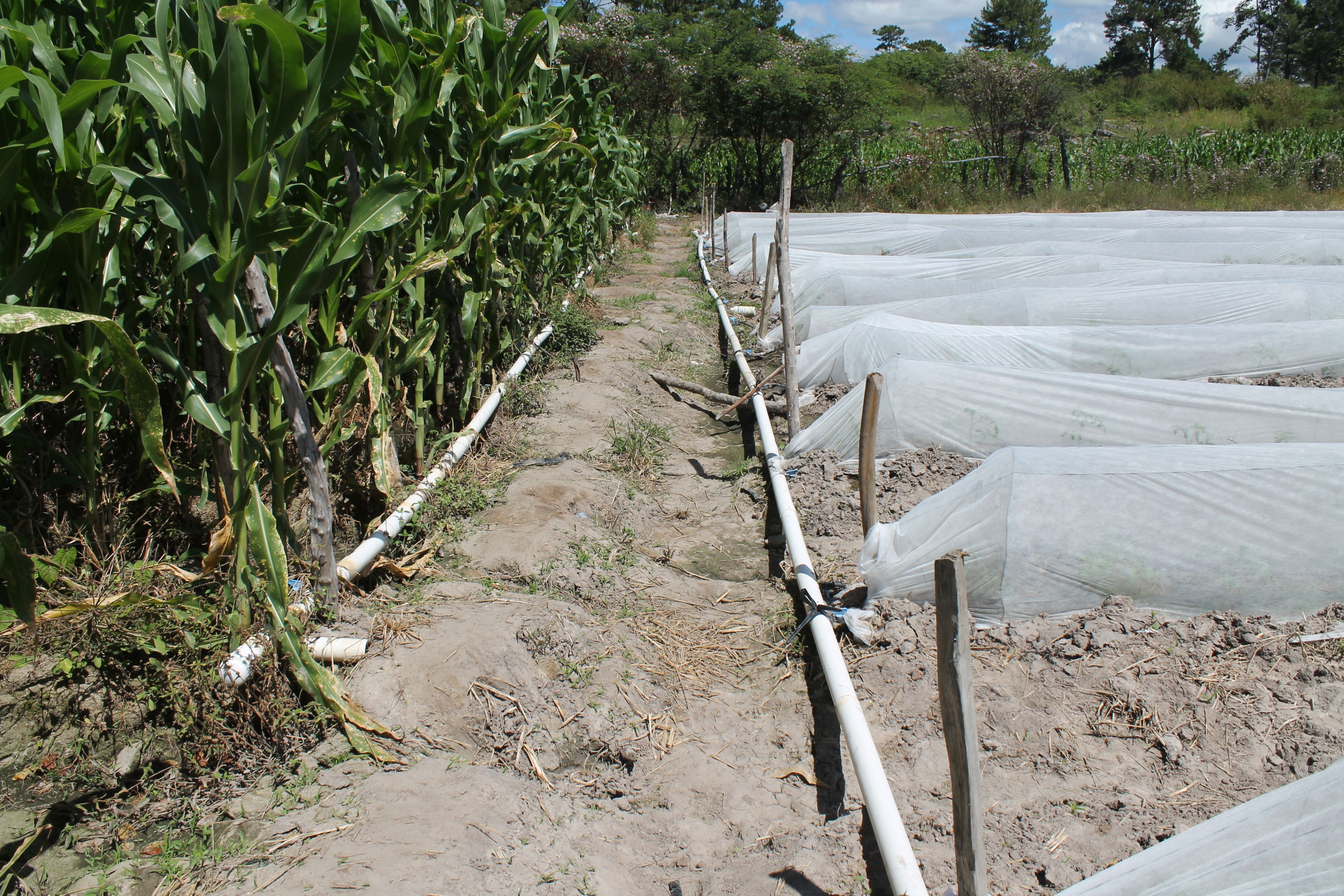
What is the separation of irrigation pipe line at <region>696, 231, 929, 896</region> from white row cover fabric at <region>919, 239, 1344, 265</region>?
6.02 meters

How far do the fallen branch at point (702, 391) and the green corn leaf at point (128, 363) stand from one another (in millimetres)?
4088

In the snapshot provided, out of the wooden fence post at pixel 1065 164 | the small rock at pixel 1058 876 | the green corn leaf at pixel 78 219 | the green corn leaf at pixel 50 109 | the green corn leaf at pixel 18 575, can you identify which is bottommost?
the small rock at pixel 1058 876

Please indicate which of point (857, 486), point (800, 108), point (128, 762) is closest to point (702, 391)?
point (857, 486)

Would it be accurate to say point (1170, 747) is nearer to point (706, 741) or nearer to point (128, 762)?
point (706, 741)

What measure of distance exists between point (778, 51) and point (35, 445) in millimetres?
20115

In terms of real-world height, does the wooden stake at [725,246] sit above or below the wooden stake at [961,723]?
above

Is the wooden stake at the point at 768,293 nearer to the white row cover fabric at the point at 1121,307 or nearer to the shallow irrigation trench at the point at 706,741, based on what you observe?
the white row cover fabric at the point at 1121,307

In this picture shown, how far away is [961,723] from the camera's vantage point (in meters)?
1.82

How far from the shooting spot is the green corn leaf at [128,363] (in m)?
1.86

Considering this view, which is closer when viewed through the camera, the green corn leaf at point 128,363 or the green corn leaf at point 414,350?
the green corn leaf at point 128,363

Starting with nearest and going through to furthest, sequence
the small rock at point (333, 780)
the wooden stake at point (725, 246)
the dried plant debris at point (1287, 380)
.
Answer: the small rock at point (333, 780)
the dried plant debris at point (1287, 380)
the wooden stake at point (725, 246)

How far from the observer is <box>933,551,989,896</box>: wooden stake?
5.95ft

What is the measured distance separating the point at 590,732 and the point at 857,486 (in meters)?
2.47

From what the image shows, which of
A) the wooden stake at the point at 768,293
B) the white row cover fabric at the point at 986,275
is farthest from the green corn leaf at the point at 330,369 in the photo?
the white row cover fabric at the point at 986,275
